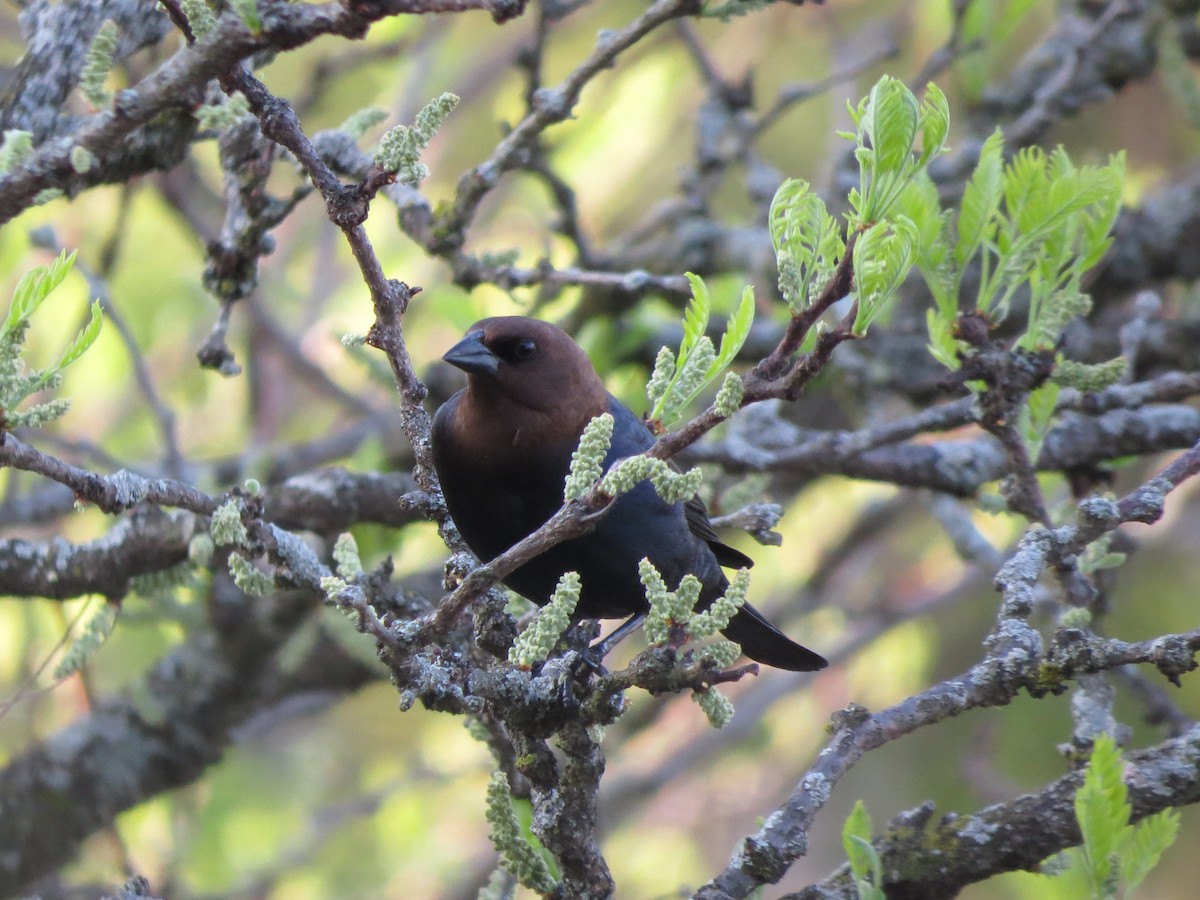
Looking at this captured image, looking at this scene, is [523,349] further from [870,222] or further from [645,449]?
[870,222]

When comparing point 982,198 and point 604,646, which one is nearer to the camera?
point 982,198

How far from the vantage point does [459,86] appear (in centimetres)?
727

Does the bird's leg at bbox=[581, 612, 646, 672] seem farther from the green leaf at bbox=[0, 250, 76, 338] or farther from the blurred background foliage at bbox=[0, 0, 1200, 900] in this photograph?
the blurred background foliage at bbox=[0, 0, 1200, 900]

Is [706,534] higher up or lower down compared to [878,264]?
higher up

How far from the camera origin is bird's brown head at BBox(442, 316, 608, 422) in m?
3.27

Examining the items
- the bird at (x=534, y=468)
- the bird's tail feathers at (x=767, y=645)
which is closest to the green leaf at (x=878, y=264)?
the bird at (x=534, y=468)

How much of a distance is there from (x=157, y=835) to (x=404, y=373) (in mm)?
4220

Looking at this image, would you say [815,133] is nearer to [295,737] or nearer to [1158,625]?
[1158,625]

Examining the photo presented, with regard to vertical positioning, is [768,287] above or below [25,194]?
above

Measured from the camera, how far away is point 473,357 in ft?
10.5

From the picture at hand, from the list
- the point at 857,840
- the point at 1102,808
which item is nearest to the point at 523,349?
the point at 857,840

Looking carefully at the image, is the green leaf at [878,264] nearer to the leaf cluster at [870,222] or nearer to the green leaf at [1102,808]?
the leaf cluster at [870,222]

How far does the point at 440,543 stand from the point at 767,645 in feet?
7.19

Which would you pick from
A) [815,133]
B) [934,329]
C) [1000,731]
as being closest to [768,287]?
[934,329]
